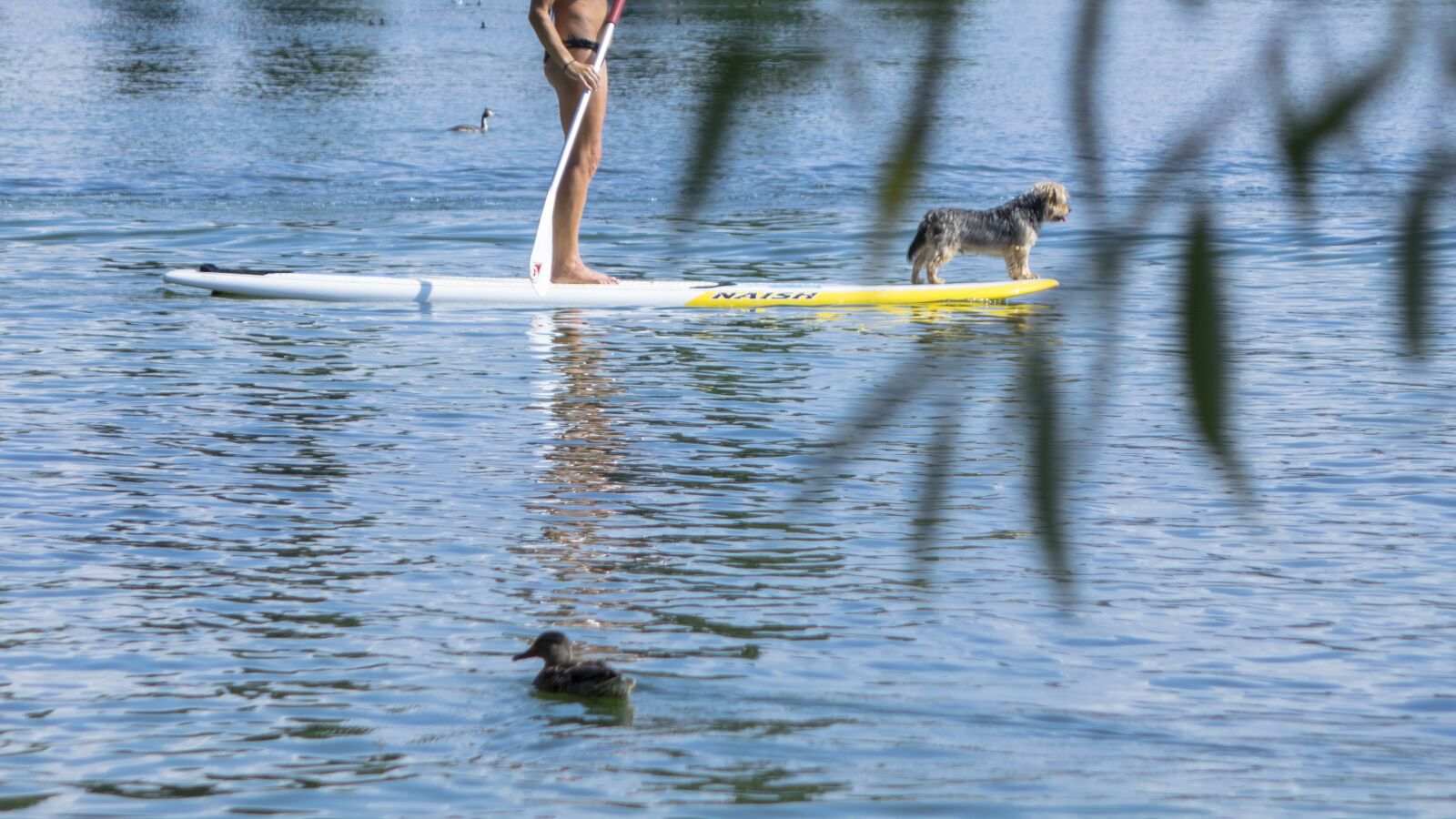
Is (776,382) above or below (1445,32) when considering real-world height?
below

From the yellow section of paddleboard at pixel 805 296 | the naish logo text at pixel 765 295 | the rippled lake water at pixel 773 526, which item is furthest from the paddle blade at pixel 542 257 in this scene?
the naish logo text at pixel 765 295

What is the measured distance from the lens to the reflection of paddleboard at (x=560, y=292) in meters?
12.3

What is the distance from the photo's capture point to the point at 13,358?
33.8ft

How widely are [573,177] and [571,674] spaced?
749 cm

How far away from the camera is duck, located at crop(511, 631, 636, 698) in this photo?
497 centimetres

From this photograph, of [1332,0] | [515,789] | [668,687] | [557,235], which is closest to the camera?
[1332,0]

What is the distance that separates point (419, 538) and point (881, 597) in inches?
65.1

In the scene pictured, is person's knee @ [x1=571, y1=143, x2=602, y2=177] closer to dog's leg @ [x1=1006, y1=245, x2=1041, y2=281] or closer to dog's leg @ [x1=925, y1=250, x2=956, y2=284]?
dog's leg @ [x1=925, y1=250, x2=956, y2=284]

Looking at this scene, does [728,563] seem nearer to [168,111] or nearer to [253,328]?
[253,328]

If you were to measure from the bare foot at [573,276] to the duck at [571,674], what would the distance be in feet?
24.2

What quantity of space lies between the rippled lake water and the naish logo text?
480 mm

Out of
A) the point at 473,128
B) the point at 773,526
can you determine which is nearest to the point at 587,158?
the point at 773,526

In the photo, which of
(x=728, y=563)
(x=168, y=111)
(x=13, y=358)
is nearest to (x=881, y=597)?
(x=728, y=563)

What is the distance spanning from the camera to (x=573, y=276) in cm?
1258
